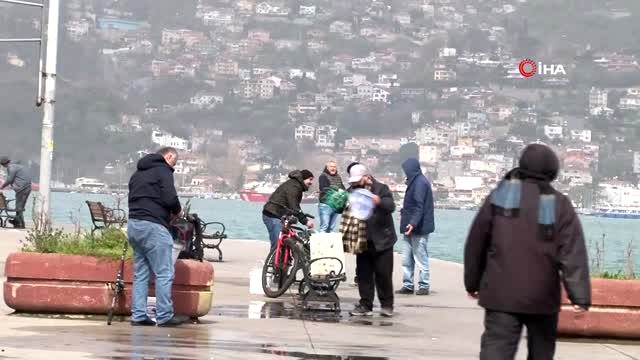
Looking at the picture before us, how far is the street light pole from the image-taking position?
90.3 feet

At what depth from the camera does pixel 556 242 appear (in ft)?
28.0

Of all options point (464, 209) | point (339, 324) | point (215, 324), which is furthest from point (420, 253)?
point (464, 209)

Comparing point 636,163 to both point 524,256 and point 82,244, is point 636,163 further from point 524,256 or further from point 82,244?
point 524,256

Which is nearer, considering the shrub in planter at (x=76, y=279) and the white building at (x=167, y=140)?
the shrub in planter at (x=76, y=279)

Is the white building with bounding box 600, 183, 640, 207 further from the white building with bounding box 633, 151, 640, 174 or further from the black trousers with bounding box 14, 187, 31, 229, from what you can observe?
the black trousers with bounding box 14, 187, 31, 229

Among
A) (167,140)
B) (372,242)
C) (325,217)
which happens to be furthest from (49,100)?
(167,140)

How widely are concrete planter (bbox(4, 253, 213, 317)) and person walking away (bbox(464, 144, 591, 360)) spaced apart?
581 centimetres

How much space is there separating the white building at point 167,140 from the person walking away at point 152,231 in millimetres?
169512

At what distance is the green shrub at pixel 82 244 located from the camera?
14.0 meters

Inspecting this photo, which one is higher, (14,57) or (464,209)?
(14,57)

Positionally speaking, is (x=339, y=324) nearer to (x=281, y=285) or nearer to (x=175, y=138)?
(x=281, y=285)

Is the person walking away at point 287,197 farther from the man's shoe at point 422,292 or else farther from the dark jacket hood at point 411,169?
the man's shoe at point 422,292

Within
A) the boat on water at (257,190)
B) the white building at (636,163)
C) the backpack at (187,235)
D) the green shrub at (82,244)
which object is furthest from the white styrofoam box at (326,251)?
the white building at (636,163)

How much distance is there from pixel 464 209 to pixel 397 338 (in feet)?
558
